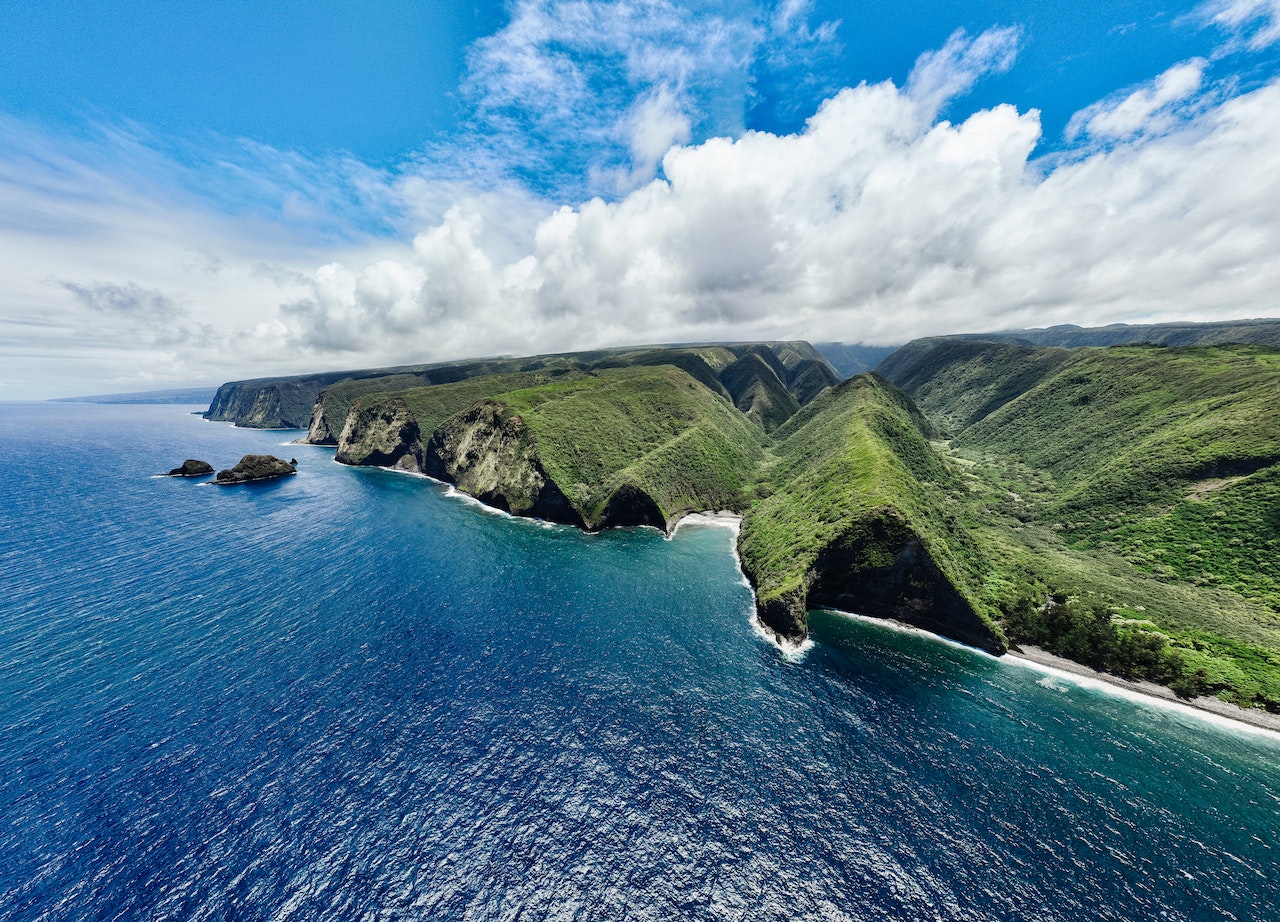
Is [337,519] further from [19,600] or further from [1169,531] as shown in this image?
[1169,531]

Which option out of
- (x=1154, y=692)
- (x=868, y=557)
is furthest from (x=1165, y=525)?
(x=868, y=557)

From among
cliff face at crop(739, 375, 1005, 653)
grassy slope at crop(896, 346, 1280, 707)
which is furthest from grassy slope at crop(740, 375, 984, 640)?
grassy slope at crop(896, 346, 1280, 707)

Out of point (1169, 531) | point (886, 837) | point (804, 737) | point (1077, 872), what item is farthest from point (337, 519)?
point (1169, 531)

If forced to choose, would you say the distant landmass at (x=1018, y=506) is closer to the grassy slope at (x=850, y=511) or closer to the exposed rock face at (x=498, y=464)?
the grassy slope at (x=850, y=511)

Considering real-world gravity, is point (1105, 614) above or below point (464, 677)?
above

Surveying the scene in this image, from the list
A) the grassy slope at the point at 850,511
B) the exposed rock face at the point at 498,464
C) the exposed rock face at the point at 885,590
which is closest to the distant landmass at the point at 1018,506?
the exposed rock face at the point at 885,590
